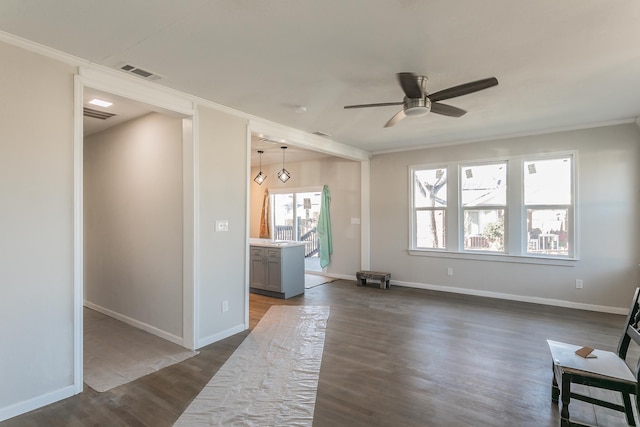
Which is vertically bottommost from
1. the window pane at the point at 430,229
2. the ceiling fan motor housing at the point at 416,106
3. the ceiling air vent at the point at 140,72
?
the window pane at the point at 430,229

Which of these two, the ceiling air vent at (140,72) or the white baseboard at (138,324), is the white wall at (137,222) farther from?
the ceiling air vent at (140,72)

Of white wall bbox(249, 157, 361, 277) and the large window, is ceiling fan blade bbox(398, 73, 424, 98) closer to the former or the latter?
the large window

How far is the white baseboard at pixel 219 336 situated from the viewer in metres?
3.46

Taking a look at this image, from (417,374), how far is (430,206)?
379cm

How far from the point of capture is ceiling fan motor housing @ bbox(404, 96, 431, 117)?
2930 mm

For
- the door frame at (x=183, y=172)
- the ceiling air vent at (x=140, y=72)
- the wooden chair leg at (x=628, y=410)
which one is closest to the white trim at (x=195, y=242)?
the door frame at (x=183, y=172)

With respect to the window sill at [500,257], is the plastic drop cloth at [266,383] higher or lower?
lower

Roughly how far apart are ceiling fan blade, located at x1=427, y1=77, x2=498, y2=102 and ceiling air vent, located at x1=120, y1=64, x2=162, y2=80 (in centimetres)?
241

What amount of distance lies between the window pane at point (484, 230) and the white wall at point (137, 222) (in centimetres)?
462

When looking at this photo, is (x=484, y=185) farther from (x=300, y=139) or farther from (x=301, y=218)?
(x=301, y=218)

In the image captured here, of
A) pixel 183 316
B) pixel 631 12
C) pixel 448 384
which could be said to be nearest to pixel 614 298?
pixel 448 384

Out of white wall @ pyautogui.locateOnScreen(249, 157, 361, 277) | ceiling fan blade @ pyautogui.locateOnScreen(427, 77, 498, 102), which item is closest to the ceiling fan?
ceiling fan blade @ pyautogui.locateOnScreen(427, 77, 498, 102)

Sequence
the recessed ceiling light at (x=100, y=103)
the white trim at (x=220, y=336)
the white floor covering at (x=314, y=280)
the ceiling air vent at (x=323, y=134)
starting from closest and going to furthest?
Answer: the recessed ceiling light at (x=100, y=103) → the white trim at (x=220, y=336) → the ceiling air vent at (x=323, y=134) → the white floor covering at (x=314, y=280)

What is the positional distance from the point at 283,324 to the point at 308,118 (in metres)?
2.61
